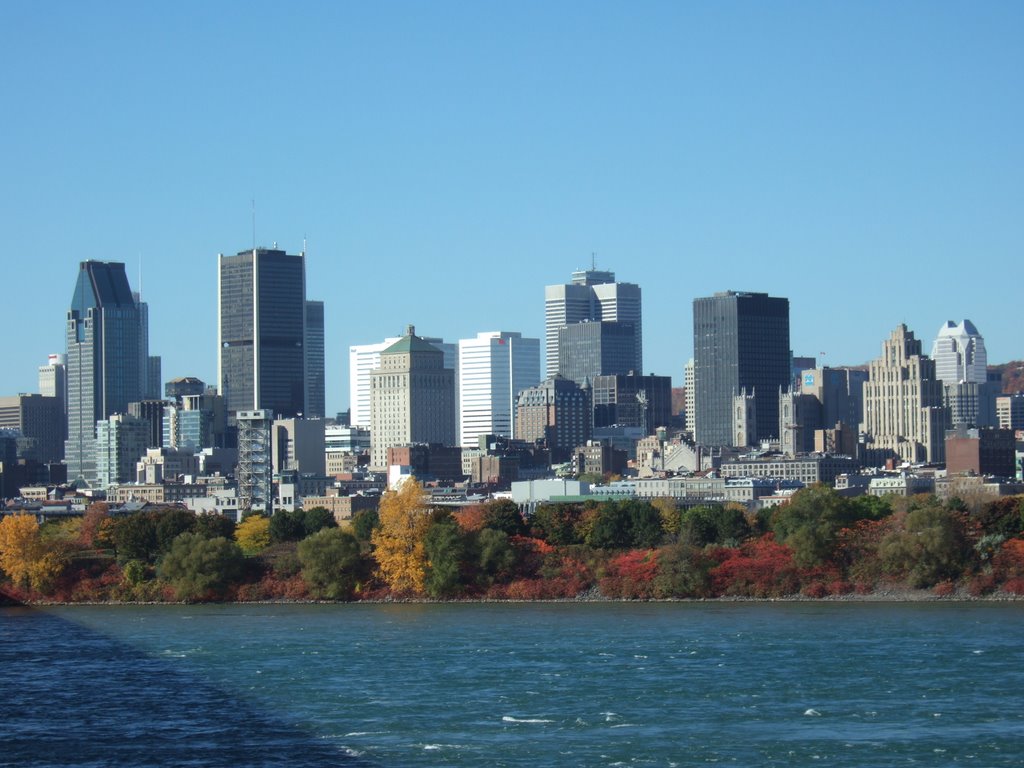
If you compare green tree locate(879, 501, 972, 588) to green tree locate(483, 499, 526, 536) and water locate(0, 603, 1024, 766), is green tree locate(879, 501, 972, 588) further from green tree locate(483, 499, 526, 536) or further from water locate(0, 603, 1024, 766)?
green tree locate(483, 499, 526, 536)

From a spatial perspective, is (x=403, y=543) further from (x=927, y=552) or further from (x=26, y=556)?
(x=927, y=552)

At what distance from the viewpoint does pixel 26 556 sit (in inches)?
5005

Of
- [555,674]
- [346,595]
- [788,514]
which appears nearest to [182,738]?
[555,674]

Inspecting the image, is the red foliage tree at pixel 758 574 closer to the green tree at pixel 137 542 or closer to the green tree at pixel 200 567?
the green tree at pixel 200 567

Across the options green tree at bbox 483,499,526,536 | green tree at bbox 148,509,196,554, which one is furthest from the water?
green tree at bbox 148,509,196,554

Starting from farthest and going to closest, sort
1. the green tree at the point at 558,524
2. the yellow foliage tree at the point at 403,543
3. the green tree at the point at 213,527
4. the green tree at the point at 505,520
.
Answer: the green tree at the point at 213,527
the green tree at the point at 505,520
the green tree at the point at 558,524
the yellow foliage tree at the point at 403,543

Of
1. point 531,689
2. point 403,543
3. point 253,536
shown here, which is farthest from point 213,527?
point 531,689

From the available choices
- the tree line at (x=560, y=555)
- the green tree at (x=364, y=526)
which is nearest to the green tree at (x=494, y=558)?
the tree line at (x=560, y=555)

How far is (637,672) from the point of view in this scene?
76.4 metres

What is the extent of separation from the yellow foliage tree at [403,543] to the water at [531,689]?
13.8 meters

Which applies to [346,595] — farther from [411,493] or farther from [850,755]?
[850,755]

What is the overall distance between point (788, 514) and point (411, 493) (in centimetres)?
2378

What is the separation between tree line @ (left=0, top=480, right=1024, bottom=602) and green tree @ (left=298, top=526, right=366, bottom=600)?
0.09 m

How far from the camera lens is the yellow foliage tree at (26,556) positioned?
12544 cm
